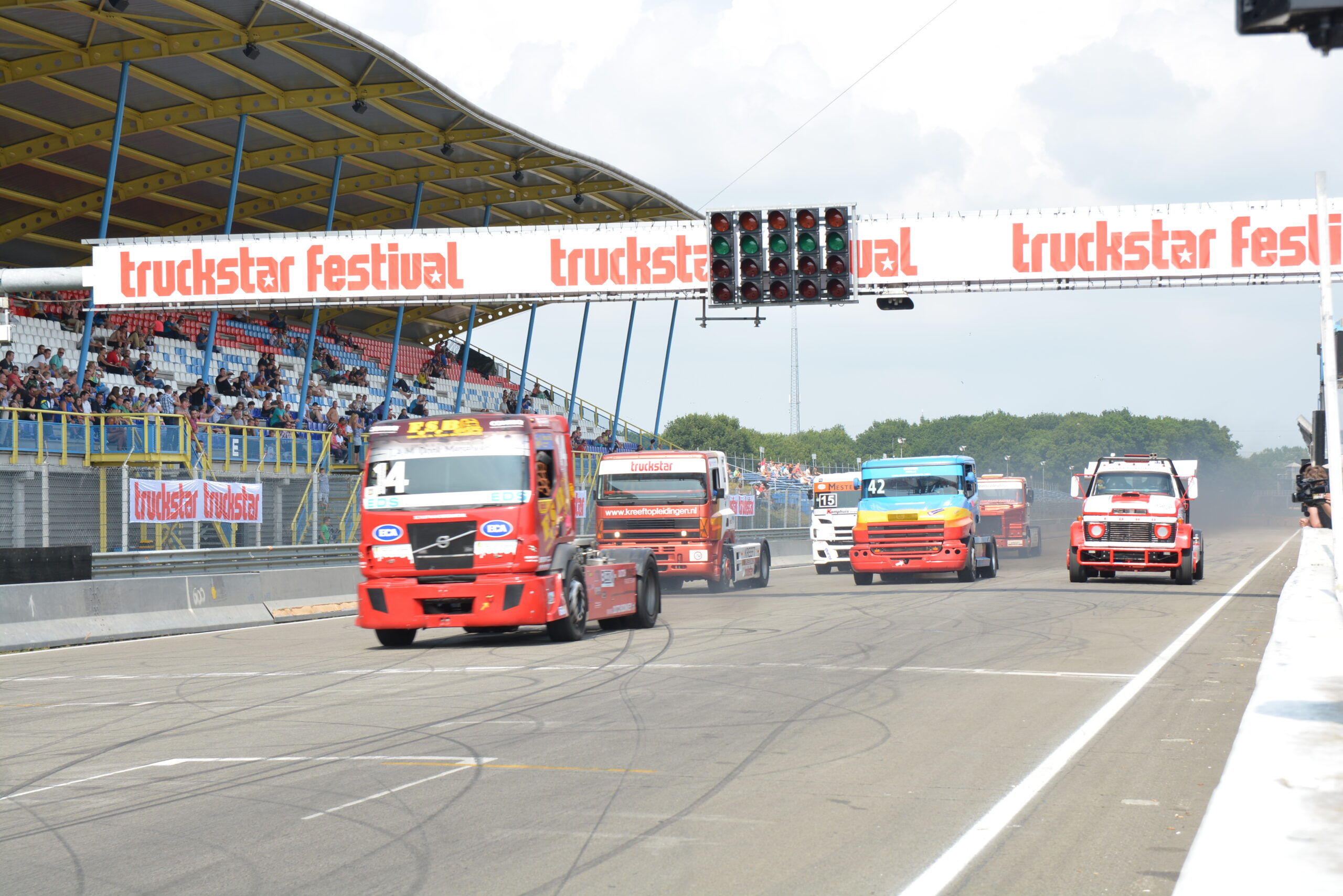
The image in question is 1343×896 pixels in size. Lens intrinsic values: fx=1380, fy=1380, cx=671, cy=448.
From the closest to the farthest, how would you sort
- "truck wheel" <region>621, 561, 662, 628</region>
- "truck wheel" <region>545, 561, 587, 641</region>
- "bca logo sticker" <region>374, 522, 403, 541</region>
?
"bca logo sticker" <region>374, 522, 403, 541</region> → "truck wheel" <region>545, 561, 587, 641</region> → "truck wheel" <region>621, 561, 662, 628</region>

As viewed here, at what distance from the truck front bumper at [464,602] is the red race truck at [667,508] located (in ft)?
38.2

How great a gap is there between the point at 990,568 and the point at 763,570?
524cm

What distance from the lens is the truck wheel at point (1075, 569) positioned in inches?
1095

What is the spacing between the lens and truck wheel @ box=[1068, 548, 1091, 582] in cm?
2781

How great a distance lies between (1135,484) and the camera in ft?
90.5

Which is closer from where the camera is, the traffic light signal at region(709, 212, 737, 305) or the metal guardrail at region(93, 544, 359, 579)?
the metal guardrail at region(93, 544, 359, 579)

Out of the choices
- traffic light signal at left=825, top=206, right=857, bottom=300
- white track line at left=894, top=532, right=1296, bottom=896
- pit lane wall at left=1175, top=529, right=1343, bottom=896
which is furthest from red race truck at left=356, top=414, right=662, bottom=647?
pit lane wall at left=1175, top=529, right=1343, bottom=896

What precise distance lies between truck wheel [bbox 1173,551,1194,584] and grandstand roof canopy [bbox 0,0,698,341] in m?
20.0

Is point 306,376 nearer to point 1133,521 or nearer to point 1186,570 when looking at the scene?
point 1133,521

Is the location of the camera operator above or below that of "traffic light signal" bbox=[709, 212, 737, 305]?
below

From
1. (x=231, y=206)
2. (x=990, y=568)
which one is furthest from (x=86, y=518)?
(x=990, y=568)

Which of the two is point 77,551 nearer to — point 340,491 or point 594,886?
point 340,491

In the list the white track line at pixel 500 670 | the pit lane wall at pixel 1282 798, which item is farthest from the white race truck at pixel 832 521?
the pit lane wall at pixel 1282 798

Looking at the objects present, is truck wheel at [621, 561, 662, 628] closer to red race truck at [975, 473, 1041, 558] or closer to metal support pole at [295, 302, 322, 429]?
metal support pole at [295, 302, 322, 429]
